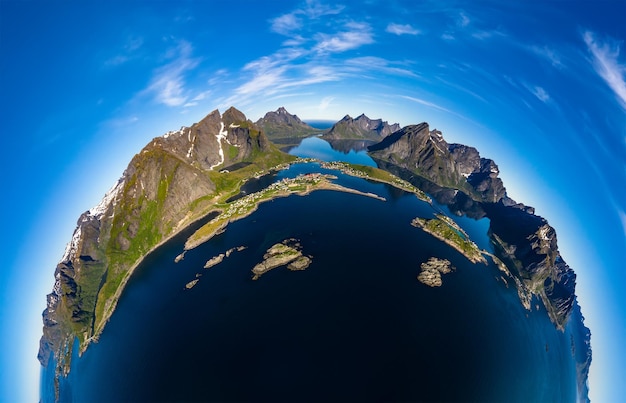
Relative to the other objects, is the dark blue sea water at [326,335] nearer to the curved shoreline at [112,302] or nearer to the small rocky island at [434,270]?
the small rocky island at [434,270]

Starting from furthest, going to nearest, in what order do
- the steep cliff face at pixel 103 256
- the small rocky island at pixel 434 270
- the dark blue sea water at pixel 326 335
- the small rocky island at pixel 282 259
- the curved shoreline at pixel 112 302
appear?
the steep cliff face at pixel 103 256 → the small rocky island at pixel 282 259 → the small rocky island at pixel 434 270 → the curved shoreline at pixel 112 302 → the dark blue sea water at pixel 326 335

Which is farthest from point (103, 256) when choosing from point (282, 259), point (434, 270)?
point (434, 270)

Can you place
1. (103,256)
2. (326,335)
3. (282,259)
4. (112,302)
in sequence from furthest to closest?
(103,256) < (112,302) < (282,259) < (326,335)

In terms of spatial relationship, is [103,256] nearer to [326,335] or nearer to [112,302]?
[112,302]

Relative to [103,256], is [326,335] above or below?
below

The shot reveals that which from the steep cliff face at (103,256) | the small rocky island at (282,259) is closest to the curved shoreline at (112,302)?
the steep cliff face at (103,256)

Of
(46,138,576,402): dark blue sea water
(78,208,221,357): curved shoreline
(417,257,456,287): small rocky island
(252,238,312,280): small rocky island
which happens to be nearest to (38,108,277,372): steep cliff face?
(78,208,221,357): curved shoreline

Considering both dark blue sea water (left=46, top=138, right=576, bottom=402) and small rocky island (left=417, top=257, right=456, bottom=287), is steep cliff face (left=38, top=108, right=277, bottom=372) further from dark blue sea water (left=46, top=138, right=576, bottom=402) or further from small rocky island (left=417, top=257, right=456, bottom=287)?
small rocky island (left=417, top=257, right=456, bottom=287)

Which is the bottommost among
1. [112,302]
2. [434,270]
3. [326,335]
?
[326,335]
